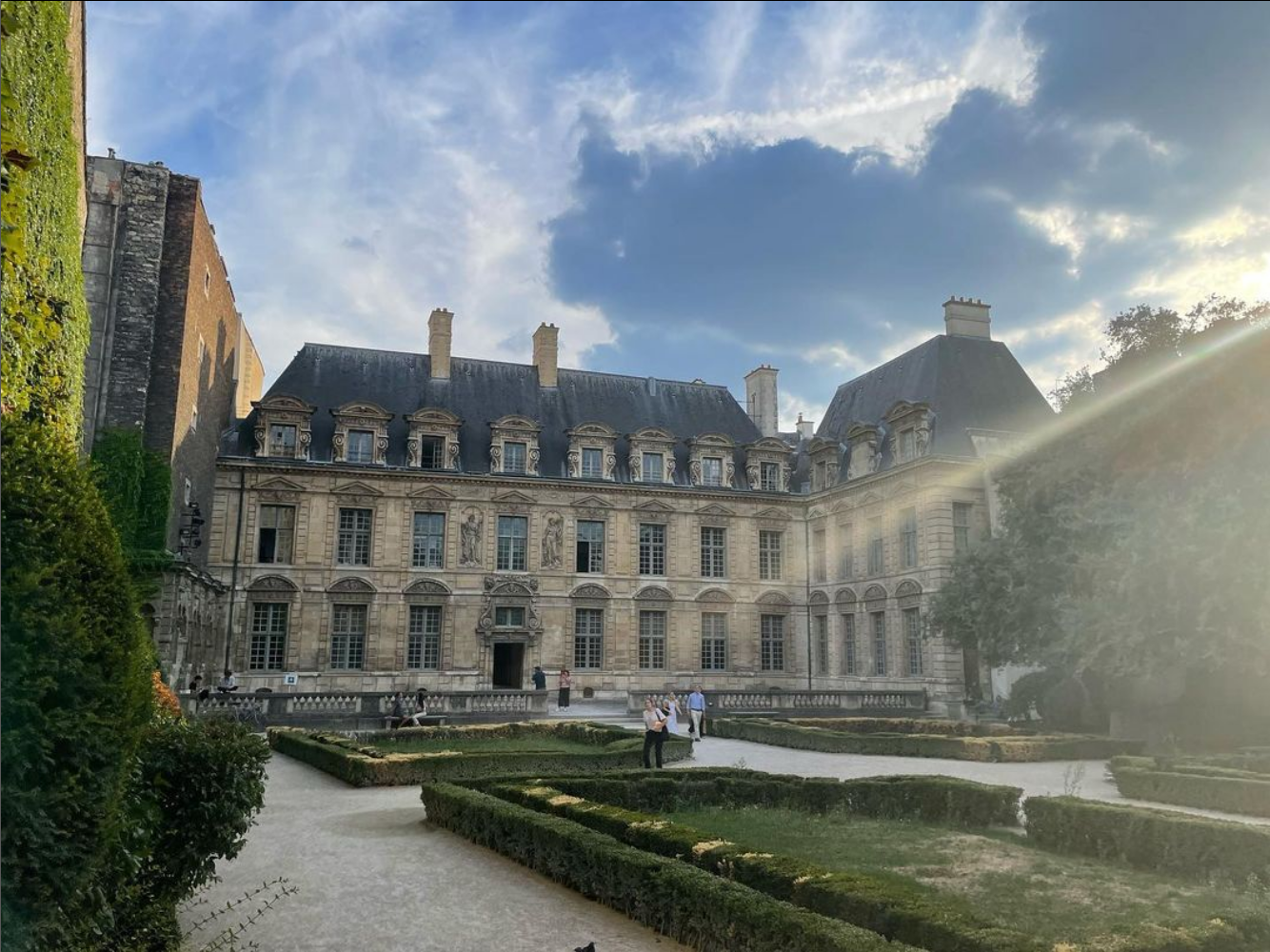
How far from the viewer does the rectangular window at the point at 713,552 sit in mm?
37031

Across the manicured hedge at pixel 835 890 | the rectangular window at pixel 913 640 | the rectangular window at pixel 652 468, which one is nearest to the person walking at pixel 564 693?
the rectangular window at pixel 652 468

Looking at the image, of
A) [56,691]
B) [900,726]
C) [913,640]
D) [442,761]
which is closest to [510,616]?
[913,640]

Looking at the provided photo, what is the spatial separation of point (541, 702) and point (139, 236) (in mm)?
16079

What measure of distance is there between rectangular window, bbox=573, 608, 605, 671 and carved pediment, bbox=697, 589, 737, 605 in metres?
3.99

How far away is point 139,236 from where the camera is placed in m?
24.7

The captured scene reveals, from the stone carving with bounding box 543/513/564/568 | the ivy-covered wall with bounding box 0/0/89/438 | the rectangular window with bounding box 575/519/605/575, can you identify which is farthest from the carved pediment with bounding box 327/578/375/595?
the ivy-covered wall with bounding box 0/0/89/438

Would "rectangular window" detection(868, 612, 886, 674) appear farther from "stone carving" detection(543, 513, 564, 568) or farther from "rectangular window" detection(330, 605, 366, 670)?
"rectangular window" detection(330, 605, 366, 670)

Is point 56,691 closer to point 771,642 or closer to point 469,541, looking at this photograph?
point 469,541

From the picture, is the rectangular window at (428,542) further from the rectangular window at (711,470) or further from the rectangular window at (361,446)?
the rectangular window at (711,470)

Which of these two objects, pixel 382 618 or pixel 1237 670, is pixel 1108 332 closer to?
pixel 1237 670

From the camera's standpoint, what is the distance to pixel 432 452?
34594 mm

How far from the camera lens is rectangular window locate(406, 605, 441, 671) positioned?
33.2m

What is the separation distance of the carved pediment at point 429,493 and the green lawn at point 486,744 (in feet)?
47.6

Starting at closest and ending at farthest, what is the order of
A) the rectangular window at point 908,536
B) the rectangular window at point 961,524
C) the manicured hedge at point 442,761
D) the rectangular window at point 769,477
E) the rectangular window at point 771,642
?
1. the manicured hedge at point 442,761
2. the rectangular window at point 961,524
3. the rectangular window at point 908,536
4. the rectangular window at point 771,642
5. the rectangular window at point 769,477
